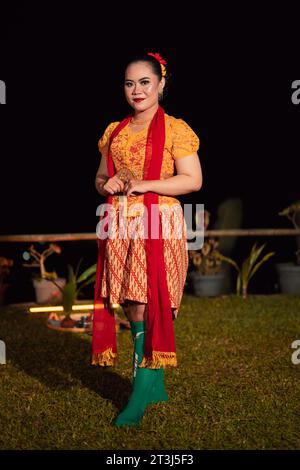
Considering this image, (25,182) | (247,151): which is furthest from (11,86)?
(247,151)

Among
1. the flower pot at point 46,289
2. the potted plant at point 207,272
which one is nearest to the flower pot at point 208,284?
the potted plant at point 207,272

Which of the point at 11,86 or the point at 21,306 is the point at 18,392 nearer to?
the point at 21,306

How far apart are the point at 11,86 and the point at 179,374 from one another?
5.24 meters

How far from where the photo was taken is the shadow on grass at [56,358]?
11.8 ft

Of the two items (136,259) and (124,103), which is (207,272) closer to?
(124,103)

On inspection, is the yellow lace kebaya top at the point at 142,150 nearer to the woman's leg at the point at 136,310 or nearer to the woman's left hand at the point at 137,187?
the woman's left hand at the point at 137,187

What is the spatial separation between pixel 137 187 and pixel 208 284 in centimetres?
417

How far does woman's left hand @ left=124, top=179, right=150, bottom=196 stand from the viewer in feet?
8.96

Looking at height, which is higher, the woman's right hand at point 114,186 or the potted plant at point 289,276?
the woman's right hand at point 114,186

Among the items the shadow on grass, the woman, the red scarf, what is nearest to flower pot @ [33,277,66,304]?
the shadow on grass

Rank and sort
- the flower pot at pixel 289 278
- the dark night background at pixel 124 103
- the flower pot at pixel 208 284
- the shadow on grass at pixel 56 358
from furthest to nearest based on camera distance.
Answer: the dark night background at pixel 124 103, the flower pot at pixel 289 278, the flower pot at pixel 208 284, the shadow on grass at pixel 56 358

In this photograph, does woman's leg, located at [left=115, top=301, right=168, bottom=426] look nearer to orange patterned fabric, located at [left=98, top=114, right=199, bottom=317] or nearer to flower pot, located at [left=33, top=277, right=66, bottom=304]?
orange patterned fabric, located at [left=98, top=114, right=199, bottom=317]

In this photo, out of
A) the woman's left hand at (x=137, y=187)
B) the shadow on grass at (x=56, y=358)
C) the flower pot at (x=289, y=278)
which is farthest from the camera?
the flower pot at (x=289, y=278)

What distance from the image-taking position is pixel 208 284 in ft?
22.3
